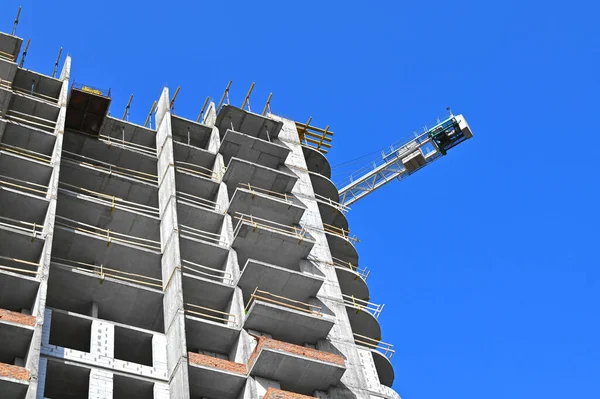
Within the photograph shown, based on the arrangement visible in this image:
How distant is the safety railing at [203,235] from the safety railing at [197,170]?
198 inches

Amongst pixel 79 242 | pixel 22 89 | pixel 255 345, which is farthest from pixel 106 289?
pixel 22 89

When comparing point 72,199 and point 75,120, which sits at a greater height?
point 75,120

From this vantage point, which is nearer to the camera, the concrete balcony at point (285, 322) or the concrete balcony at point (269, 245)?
the concrete balcony at point (285, 322)

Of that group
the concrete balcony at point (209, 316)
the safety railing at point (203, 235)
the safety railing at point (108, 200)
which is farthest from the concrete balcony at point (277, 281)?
the safety railing at point (108, 200)

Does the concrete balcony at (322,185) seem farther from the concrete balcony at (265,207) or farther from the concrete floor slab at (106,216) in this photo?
the concrete floor slab at (106,216)

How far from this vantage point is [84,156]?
45844mm

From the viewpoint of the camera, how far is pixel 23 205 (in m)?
36.6

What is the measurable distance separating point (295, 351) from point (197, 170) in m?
16.8

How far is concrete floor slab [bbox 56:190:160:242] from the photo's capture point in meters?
39.3

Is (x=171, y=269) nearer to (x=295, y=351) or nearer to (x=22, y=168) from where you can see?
(x=295, y=351)

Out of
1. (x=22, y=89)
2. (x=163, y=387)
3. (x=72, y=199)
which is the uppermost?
(x=22, y=89)

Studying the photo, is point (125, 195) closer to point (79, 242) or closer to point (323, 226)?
point (79, 242)

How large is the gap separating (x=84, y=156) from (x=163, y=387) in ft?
57.8

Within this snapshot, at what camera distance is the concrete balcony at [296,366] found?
32656 millimetres
